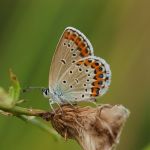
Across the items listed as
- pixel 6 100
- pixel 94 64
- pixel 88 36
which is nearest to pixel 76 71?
pixel 94 64

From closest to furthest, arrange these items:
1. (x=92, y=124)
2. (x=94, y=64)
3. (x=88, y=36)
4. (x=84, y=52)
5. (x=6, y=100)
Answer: (x=6, y=100) → (x=92, y=124) → (x=84, y=52) → (x=94, y=64) → (x=88, y=36)

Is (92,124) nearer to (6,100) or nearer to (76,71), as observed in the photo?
(6,100)

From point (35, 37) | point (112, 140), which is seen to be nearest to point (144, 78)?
point (35, 37)

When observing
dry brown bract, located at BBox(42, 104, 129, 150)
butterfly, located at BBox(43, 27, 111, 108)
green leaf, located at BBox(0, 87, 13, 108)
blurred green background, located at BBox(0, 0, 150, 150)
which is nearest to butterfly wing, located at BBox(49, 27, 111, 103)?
butterfly, located at BBox(43, 27, 111, 108)

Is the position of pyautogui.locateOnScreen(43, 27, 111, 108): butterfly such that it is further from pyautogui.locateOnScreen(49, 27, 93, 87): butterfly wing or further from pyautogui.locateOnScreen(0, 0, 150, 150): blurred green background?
pyautogui.locateOnScreen(0, 0, 150, 150): blurred green background

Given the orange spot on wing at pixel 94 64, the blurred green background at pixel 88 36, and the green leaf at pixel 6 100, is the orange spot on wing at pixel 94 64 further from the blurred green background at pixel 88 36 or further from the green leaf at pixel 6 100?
the blurred green background at pixel 88 36
